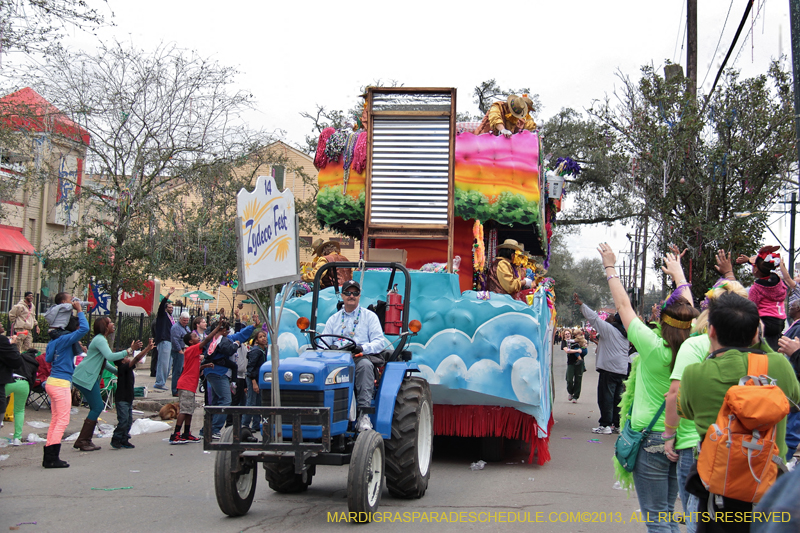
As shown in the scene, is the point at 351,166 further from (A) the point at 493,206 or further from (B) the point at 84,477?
(B) the point at 84,477

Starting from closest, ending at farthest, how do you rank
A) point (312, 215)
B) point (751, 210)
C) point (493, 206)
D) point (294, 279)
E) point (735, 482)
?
point (735, 482) → point (294, 279) → point (493, 206) → point (751, 210) → point (312, 215)

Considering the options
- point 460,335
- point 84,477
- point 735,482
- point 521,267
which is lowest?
point 84,477

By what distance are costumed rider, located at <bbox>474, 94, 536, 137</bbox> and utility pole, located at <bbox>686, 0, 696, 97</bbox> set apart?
25.3ft

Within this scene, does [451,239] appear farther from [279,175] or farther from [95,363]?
[95,363]

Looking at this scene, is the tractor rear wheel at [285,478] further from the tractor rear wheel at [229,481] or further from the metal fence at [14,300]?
the metal fence at [14,300]

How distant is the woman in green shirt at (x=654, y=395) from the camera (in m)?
4.05

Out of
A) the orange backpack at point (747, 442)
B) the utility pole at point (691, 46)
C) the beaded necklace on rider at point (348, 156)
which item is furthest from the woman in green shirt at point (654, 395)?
the utility pole at point (691, 46)

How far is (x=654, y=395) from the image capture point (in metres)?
4.18

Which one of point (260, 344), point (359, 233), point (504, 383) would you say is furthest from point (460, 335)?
point (359, 233)

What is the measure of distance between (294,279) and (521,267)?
515 centimetres

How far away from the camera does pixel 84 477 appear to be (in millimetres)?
7520

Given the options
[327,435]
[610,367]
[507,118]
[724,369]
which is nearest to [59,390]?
[327,435]

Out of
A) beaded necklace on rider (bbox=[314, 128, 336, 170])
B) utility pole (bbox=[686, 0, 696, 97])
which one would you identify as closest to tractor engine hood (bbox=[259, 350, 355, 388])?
beaded necklace on rider (bbox=[314, 128, 336, 170])

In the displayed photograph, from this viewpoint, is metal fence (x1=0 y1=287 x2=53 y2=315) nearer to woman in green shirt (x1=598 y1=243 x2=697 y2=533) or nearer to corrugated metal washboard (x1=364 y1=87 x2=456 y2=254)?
corrugated metal washboard (x1=364 y1=87 x2=456 y2=254)
